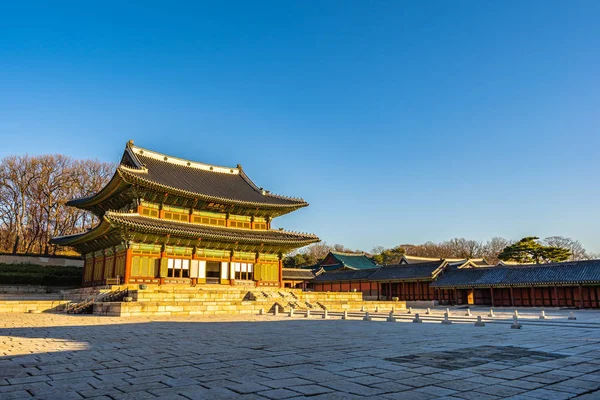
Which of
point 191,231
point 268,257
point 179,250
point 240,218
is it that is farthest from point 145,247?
point 268,257

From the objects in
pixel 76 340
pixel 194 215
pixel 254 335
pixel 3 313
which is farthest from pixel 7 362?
pixel 194 215

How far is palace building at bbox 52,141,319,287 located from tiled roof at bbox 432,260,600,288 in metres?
17.7

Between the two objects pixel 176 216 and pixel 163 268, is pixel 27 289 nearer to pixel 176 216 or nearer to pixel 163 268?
pixel 163 268

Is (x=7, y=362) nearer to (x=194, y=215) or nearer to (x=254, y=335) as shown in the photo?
(x=254, y=335)

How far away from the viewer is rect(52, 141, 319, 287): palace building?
31.8 metres

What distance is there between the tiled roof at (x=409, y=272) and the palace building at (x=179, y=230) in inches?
673

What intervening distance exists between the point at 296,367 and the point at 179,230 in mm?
25645

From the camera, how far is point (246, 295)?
33250 millimetres

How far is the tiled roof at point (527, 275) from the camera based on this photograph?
3484cm

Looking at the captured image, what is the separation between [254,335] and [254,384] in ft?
25.7

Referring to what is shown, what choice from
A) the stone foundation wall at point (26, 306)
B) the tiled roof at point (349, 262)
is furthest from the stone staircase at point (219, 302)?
the tiled roof at point (349, 262)

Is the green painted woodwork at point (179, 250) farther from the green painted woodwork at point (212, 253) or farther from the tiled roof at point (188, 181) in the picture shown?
the tiled roof at point (188, 181)

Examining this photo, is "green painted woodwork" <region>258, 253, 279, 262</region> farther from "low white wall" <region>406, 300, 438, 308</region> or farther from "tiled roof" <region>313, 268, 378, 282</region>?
"tiled roof" <region>313, 268, 378, 282</region>

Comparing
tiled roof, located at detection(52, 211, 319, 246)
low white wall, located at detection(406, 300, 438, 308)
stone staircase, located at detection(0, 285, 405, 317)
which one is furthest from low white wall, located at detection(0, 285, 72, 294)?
low white wall, located at detection(406, 300, 438, 308)
